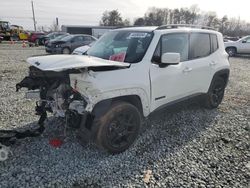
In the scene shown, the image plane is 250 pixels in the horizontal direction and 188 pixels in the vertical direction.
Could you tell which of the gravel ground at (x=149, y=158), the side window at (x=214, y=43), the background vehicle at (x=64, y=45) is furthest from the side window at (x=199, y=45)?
the background vehicle at (x=64, y=45)

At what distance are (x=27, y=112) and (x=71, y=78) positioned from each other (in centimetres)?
241

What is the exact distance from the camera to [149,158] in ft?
11.8

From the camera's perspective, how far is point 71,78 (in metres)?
3.34

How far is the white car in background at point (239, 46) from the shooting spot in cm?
1853

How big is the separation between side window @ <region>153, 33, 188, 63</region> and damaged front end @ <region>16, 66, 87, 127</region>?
1433 millimetres

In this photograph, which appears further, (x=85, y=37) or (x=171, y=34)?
(x=85, y=37)

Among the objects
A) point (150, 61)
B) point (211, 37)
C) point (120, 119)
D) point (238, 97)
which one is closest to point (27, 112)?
point (120, 119)

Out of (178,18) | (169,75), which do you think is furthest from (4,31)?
(178,18)

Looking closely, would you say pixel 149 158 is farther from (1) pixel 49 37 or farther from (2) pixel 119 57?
(1) pixel 49 37

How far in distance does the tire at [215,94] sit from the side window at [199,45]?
0.83 metres

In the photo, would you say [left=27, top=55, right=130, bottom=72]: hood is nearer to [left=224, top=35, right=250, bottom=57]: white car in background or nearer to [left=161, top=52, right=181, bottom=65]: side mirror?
[left=161, top=52, right=181, bottom=65]: side mirror

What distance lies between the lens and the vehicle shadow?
10.5ft

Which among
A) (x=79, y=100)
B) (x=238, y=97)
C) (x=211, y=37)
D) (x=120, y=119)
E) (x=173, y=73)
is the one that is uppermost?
(x=211, y=37)

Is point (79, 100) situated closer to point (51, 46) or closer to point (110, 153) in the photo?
point (110, 153)
